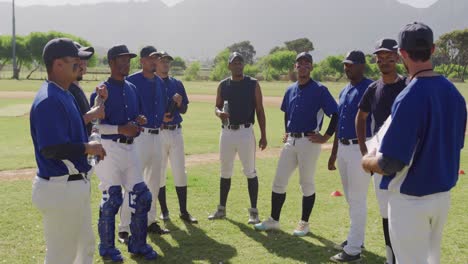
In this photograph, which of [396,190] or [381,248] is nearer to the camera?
[396,190]

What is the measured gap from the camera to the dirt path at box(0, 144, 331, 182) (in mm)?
10802

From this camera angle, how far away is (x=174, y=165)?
7.89m

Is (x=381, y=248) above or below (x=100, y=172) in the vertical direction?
below

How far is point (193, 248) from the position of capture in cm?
655

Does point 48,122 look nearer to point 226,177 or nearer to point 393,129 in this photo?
point 393,129

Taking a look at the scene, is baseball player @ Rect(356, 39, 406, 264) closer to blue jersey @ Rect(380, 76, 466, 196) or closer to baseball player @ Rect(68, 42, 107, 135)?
blue jersey @ Rect(380, 76, 466, 196)

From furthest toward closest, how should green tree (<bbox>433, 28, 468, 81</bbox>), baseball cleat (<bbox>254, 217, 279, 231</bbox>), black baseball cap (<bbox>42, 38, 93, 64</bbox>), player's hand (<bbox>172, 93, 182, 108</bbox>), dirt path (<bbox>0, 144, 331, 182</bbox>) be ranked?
green tree (<bbox>433, 28, 468, 81</bbox>) < dirt path (<bbox>0, 144, 331, 182</bbox>) < player's hand (<bbox>172, 93, 182, 108</bbox>) < baseball cleat (<bbox>254, 217, 279, 231</bbox>) < black baseball cap (<bbox>42, 38, 93, 64</bbox>)

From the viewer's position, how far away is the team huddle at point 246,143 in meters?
3.54

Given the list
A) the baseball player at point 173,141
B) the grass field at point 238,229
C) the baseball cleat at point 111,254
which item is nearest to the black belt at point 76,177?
the baseball cleat at point 111,254

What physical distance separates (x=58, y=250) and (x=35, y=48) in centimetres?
8328

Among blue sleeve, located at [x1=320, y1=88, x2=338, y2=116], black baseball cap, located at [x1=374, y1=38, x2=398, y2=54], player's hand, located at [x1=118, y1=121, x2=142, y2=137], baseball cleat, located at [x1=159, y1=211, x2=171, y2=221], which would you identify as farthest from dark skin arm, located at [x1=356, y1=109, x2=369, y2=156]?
baseball cleat, located at [x1=159, y1=211, x2=171, y2=221]

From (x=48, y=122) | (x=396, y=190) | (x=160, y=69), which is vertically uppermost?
(x=160, y=69)

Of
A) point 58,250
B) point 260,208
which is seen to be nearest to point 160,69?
point 260,208

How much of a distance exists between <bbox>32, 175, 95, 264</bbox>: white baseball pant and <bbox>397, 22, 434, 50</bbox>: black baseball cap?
9.95ft
